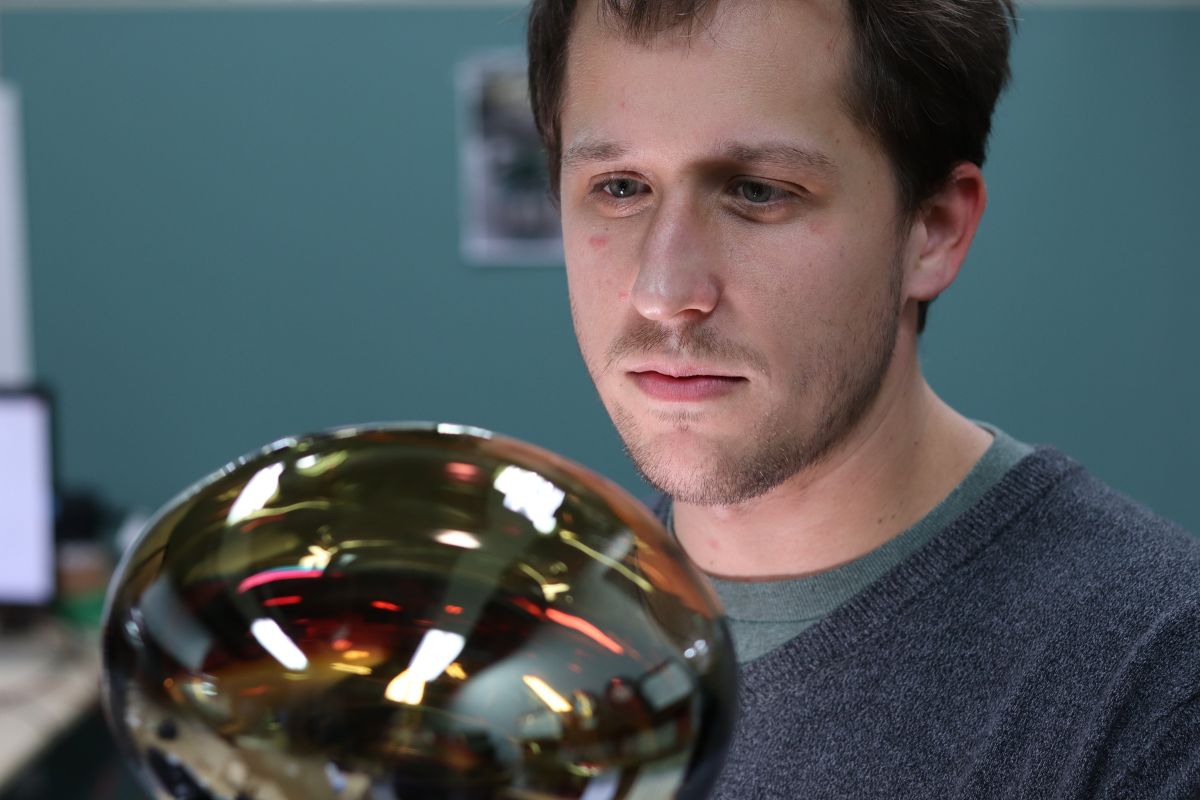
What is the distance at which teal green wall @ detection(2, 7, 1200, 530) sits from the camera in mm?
2273

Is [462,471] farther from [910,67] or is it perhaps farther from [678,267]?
[910,67]

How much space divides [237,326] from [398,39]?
2.13 ft

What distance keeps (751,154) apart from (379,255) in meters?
1.71

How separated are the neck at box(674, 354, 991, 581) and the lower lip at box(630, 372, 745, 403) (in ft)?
0.49

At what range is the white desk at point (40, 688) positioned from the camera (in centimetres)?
162

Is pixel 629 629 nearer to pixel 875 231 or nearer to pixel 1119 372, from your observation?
pixel 875 231

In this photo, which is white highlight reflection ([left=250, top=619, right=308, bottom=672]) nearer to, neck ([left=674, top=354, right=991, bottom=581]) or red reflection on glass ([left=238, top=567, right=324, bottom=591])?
red reflection on glass ([left=238, top=567, right=324, bottom=591])

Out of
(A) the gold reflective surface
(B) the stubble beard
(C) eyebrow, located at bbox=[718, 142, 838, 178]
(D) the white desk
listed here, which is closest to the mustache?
(B) the stubble beard

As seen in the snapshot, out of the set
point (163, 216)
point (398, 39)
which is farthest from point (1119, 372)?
point (163, 216)

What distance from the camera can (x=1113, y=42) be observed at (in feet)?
7.52

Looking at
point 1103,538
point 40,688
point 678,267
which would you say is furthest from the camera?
point 40,688

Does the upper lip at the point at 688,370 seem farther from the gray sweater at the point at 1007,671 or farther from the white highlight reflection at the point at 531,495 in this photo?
the white highlight reflection at the point at 531,495

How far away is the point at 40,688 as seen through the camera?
1812mm

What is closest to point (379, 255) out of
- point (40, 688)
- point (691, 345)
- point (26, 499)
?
point (26, 499)
